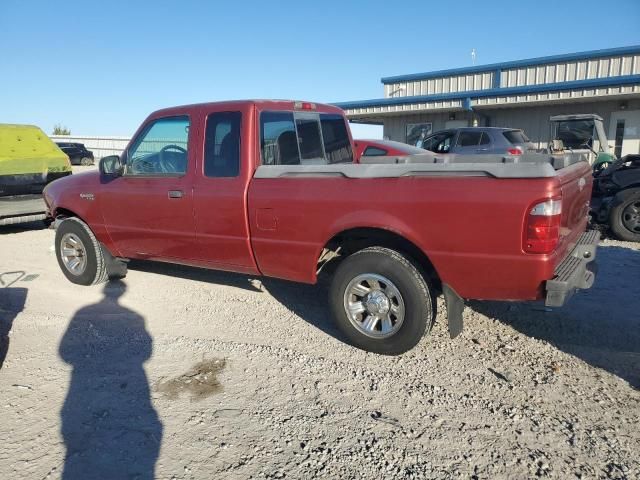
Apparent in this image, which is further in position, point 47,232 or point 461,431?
point 47,232

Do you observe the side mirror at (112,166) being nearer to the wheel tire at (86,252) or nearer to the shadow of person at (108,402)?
the wheel tire at (86,252)

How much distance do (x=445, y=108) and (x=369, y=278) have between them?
48.1 feet

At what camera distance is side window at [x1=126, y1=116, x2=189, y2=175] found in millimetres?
4805

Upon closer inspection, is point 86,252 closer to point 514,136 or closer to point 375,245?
point 375,245

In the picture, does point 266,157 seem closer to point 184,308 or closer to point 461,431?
point 184,308

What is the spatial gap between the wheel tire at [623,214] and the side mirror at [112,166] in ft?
23.6

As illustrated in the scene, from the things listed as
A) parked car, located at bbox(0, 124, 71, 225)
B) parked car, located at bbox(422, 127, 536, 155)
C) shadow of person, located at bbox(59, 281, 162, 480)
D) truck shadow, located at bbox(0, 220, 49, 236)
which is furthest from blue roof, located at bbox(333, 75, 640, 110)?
shadow of person, located at bbox(59, 281, 162, 480)

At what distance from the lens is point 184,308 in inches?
202

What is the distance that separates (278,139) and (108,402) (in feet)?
8.49

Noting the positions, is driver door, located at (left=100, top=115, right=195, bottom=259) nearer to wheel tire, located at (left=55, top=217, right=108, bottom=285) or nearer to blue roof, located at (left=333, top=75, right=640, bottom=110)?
wheel tire, located at (left=55, top=217, right=108, bottom=285)

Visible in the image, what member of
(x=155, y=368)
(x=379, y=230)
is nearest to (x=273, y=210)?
(x=379, y=230)

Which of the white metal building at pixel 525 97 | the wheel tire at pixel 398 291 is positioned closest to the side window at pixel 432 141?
the white metal building at pixel 525 97

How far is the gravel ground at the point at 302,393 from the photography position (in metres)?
2.68

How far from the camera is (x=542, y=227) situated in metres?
3.14
